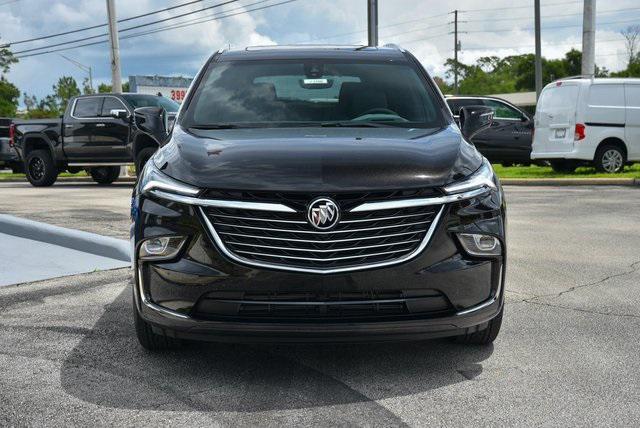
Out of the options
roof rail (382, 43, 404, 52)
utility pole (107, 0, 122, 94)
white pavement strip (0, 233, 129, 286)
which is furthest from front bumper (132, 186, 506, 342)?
utility pole (107, 0, 122, 94)

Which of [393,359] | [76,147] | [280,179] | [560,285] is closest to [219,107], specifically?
[280,179]

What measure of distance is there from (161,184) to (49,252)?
3.90 meters

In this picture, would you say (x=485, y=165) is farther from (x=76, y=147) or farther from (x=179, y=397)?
(x=76, y=147)

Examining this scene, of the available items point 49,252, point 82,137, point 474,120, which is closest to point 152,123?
point 474,120

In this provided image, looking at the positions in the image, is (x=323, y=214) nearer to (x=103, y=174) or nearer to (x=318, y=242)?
(x=318, y=242)

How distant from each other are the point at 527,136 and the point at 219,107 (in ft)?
51.8

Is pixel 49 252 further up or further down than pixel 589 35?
further down

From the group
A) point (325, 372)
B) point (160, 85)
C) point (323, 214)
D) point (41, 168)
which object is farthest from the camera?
point (160, 85)

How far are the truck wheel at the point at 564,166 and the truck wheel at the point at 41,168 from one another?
1143 cm

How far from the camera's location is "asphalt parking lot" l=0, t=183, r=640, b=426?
344cm

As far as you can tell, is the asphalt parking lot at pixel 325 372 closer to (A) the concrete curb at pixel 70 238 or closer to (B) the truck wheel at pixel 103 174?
(A) the concrete curb at pixel 70 238

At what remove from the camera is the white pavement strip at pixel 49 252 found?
260 inches

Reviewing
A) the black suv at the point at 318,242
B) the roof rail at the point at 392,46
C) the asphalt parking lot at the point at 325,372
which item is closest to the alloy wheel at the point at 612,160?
the asphalt parking lot at the point at 325,372

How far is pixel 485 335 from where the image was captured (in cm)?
435
